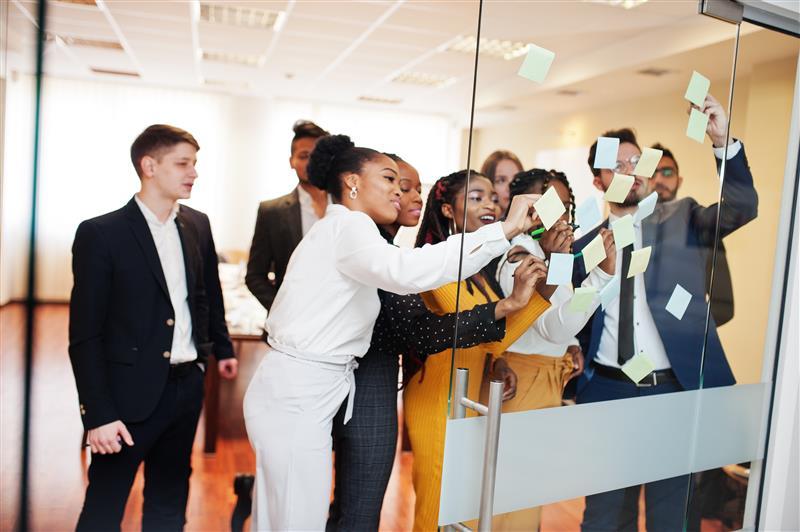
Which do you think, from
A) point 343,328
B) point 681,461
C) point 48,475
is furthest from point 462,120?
point 48,475

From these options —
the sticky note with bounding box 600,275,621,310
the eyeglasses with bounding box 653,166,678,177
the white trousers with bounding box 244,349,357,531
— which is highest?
the eyeglasses with bounding box 653,166,678,177

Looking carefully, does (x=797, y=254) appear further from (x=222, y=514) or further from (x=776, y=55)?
(x=222, y=514)

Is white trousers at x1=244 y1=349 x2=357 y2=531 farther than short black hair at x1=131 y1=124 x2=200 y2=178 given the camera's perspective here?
No

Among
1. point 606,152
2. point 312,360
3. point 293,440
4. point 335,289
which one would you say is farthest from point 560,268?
point 293,440

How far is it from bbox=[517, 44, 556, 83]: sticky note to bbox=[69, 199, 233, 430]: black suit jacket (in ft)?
3.99

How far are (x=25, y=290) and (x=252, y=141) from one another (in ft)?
18.8

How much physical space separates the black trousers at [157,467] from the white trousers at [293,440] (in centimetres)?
46

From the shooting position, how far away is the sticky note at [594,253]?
1.80m

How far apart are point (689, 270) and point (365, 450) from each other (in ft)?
3.64

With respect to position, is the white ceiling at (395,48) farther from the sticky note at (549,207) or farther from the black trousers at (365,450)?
the black trousers at (365,450)

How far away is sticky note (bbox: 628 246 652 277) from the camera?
6.36 feet

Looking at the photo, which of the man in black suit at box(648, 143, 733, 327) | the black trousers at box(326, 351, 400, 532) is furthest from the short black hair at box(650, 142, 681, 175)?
the black trousers at box(326, 351, 400, 532)

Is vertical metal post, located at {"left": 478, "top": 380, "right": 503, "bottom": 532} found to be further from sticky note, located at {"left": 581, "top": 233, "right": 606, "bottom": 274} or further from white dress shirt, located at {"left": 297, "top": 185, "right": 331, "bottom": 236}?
white dress shirt, located at {"left": 297, "top": 185, "right": 331, "bottom": 236}

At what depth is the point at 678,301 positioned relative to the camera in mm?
A: 2094
